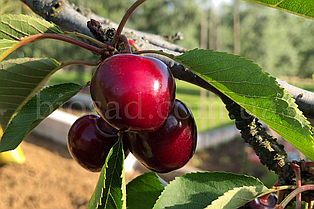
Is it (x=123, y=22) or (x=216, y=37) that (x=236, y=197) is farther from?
(x=216, y=37)

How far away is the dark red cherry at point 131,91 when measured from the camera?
390 millimetres

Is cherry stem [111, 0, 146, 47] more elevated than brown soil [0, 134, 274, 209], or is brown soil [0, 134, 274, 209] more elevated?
cherry stem [111, 0, 146, 47]

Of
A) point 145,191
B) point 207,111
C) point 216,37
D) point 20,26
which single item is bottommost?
point 207,111

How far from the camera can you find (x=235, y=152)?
14.7ft

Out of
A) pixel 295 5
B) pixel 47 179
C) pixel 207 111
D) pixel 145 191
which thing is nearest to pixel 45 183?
pixel 47 179

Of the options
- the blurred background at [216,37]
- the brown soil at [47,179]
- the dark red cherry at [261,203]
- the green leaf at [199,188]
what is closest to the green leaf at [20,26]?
the green leaf at [199,188]

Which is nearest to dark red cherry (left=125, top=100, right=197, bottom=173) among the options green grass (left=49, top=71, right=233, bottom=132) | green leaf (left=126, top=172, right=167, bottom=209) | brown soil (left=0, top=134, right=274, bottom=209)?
green leaf (left=126, top=172, right=167, bottom=209)

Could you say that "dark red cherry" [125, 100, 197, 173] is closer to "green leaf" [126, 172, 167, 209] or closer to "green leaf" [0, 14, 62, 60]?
"green leaf" [126, 172, 167, 209]

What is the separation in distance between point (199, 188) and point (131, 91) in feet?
0.71

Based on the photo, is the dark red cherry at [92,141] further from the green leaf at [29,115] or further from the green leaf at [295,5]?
the green leaf at [295,5]

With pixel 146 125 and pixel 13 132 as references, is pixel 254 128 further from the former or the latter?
pixel 13 132

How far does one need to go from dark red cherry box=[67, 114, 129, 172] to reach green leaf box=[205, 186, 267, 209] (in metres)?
0.24

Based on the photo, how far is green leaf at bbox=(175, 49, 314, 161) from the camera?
386 mm

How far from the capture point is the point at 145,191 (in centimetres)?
64
